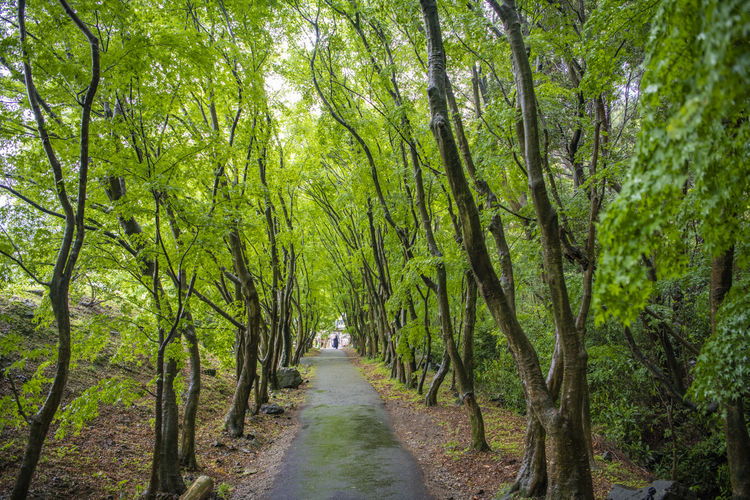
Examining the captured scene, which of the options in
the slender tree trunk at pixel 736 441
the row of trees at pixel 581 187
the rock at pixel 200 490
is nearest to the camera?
the row of trees at pixel 581 187

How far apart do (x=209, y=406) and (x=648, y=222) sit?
1264 centimetres

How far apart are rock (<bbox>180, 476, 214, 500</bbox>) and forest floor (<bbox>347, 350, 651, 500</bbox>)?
340cm

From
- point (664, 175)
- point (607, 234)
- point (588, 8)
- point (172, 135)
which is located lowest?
point (607, 234)

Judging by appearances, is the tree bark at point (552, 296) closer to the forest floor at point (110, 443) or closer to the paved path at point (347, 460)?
the paved path at point (347, 460)

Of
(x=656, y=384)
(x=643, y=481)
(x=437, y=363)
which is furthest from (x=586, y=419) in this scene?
(x=437, y=363)

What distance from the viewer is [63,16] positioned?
4.61m

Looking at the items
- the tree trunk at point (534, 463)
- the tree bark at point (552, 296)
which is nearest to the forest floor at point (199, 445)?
the tree trunk at point (534, 463)

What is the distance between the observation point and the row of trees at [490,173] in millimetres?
1830

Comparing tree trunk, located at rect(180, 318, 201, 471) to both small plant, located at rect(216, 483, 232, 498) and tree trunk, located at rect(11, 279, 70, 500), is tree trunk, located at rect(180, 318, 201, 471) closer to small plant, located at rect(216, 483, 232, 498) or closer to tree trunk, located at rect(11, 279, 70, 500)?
small plant, located at rect(216, 483, 232, 498)

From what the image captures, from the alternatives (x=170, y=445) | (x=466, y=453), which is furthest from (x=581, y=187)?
(x=170, y=445)

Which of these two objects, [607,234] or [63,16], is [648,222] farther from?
[63,16]

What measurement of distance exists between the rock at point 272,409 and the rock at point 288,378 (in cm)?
425

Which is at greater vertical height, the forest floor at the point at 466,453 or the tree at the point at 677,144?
the tree at the point at 677,144

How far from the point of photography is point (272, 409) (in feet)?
37.5
